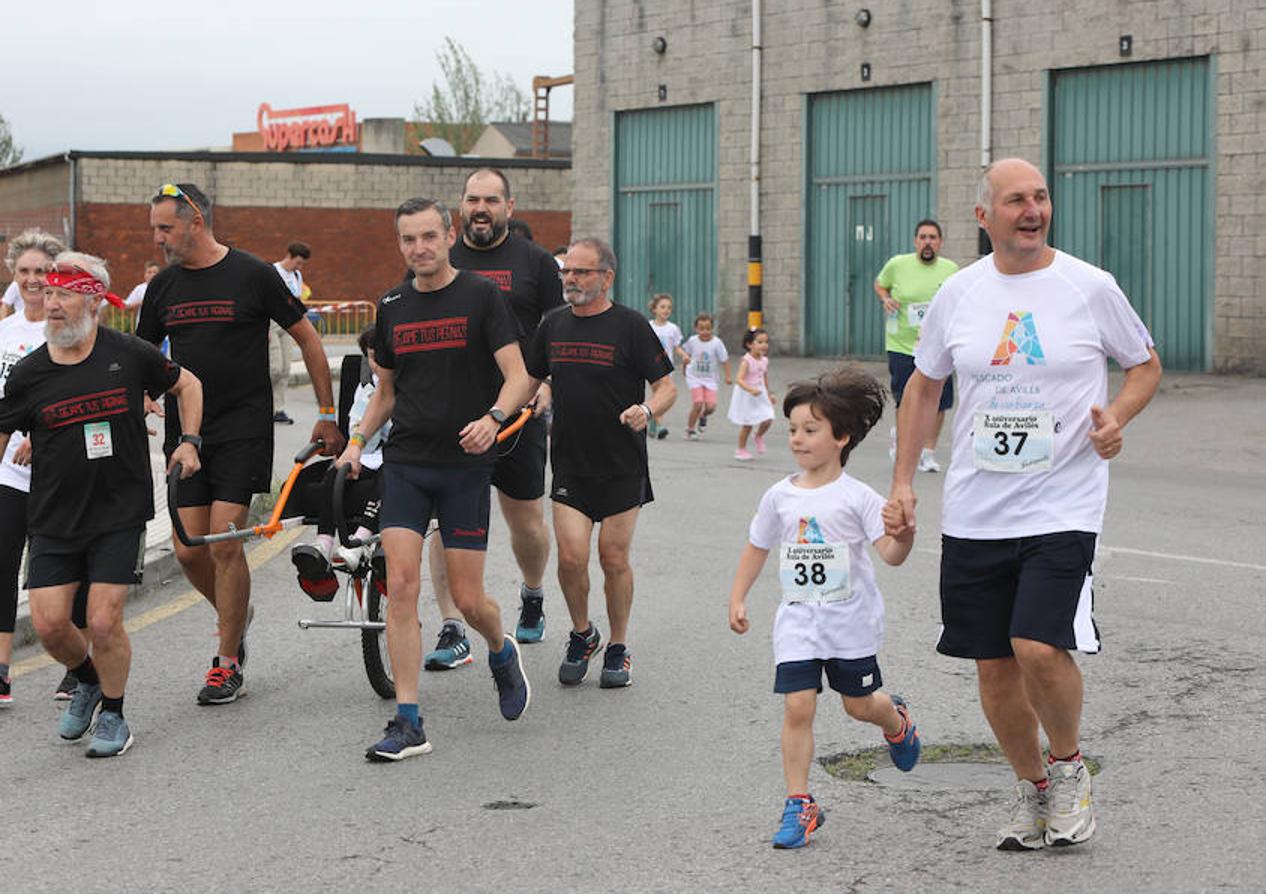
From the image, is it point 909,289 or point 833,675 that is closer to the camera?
point 833,675

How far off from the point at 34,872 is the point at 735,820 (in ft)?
6.83

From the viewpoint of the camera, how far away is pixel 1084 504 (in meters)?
5.77

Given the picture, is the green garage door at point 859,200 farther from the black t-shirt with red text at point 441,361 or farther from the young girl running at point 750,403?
the black t-shirt with red text at point 441,361

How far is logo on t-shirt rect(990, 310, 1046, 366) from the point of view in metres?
5.78

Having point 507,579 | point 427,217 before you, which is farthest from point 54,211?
point 427,217

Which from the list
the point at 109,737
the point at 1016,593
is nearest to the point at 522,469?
the point at 109,737

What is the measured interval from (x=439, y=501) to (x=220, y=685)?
1304 millimetres

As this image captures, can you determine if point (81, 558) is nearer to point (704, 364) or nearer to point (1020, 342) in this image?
point (1020, 342)

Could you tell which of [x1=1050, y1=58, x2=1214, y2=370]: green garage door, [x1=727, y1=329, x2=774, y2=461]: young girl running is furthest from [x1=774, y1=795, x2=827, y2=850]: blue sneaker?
[x1=1050, y1=58, x2=1214, y2=370]: green garage door

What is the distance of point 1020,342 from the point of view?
19.0ft

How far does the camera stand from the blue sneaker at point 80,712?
296 inches

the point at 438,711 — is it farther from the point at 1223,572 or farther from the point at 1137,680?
the point at 1223,572

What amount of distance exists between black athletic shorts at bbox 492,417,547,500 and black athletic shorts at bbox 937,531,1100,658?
325 cm

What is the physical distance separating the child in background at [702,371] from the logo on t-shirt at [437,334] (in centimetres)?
1238
